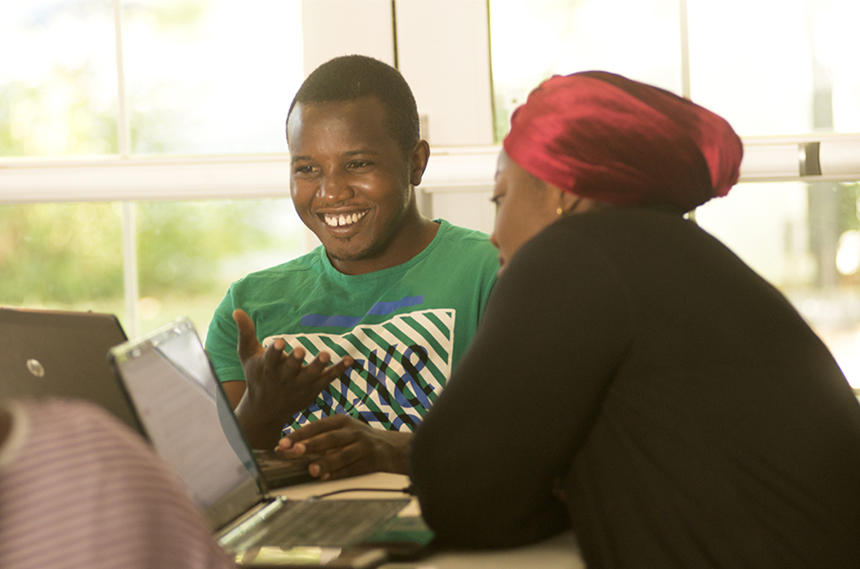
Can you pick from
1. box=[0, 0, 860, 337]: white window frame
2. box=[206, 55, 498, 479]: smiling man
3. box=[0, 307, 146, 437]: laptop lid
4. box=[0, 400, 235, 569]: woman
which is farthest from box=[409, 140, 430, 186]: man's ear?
box=[0, 400, 235, 569]: woman

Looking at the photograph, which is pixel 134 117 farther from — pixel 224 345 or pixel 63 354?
pixel 63 354

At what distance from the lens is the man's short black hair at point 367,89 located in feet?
5.07

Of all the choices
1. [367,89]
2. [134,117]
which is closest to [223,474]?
[367,89]

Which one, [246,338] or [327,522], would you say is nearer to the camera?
[327,522]

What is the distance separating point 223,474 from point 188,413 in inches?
3.7

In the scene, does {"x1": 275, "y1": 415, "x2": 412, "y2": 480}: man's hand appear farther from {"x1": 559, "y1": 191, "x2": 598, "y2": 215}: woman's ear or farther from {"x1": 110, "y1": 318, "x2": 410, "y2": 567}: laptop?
{"x1": 559, "y1": 191, "x2": 598, "y2": 215}: woman's ear

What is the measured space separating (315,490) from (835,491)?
2.11ft

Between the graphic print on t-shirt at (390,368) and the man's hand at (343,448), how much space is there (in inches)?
7.8

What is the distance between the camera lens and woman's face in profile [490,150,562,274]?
3.54 ft

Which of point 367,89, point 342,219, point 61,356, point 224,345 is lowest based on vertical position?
point 224,345

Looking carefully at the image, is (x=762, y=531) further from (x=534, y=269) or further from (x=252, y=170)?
(x=252, y=170)

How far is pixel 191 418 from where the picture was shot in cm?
95

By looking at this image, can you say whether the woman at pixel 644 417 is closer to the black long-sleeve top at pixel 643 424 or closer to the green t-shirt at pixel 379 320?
the black long-sleeve top at pixel 643 424

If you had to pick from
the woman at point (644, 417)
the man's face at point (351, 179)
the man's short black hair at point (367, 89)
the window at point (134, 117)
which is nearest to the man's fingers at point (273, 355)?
the woman at point (644, 417)
